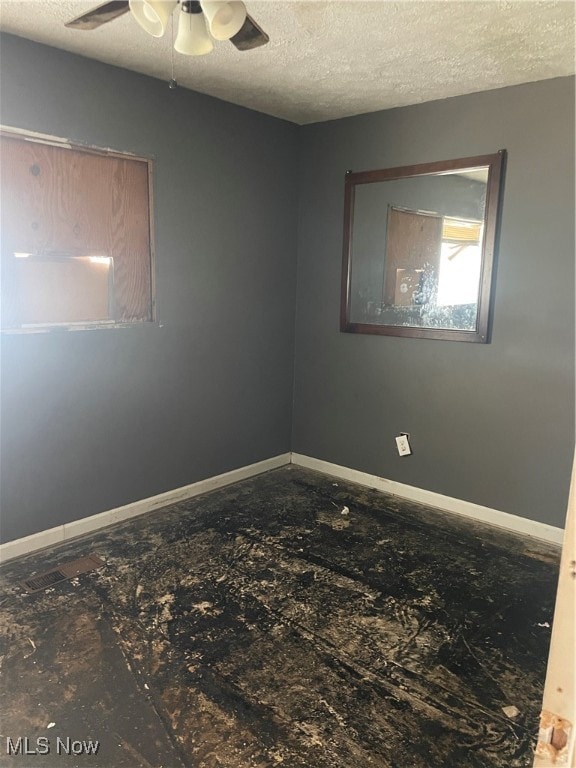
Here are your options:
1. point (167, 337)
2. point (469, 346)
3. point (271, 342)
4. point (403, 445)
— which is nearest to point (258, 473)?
point (271, 342)

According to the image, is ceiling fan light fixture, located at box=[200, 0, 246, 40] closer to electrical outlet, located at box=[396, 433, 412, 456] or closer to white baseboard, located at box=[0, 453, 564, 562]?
white baseboard, located at box=[0, 453, 564, 562]

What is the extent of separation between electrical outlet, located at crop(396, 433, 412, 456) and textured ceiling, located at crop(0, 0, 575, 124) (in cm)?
214

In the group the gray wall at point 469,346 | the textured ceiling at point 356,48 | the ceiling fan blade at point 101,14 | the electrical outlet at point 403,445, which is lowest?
the electrical outlet at point 403,445

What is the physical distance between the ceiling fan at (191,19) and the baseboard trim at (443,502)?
276cm

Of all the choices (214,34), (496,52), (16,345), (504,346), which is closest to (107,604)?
(16,345)

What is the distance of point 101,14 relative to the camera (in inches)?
67.0

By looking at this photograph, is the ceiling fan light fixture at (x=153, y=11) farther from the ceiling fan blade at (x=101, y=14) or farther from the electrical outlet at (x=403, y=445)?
the electrical outlet at (x=403, y=445)

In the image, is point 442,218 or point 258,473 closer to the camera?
point 442,218

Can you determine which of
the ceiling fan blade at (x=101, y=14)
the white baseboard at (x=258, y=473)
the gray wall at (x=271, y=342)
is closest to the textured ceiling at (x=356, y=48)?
the gray wall at (x=271, y=342)

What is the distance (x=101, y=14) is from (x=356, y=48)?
4.03ft

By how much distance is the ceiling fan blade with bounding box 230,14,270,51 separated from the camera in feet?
5.69

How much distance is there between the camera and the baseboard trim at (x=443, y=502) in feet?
9.82

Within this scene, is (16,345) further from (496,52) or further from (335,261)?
(496,52)

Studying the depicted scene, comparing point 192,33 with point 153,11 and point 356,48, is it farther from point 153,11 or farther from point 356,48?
point 356,48
